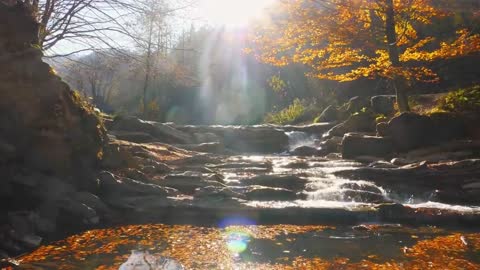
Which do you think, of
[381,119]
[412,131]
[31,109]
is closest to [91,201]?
[31,109]

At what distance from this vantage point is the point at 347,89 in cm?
2647

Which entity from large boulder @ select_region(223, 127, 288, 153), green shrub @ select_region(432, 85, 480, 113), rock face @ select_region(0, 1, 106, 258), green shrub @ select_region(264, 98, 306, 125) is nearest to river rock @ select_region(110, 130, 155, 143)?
large boulder @ select_region(223, 127, 288, 153)

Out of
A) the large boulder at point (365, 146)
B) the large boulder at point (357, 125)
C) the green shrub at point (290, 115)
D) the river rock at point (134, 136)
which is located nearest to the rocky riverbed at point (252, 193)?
the large boulder at point (365, 146)

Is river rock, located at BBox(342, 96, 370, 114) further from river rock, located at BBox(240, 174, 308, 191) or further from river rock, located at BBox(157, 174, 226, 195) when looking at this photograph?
river rock, located at BBox(157, 174, 226, 195)

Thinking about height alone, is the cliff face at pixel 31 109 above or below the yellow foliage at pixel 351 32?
below

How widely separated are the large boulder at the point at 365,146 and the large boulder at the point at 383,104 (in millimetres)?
4413

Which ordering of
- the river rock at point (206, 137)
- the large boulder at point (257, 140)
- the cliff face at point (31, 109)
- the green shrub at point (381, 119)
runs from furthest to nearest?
the large boulder at point (257, 140), the river rock at point (206, 137), the green shrub at point (381, 119), the cliff face at point (31, 109)

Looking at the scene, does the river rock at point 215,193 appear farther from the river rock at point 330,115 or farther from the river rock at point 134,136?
the river rock at point 330,115

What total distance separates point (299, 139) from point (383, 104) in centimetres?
392

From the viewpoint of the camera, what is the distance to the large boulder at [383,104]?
17172 millimetres

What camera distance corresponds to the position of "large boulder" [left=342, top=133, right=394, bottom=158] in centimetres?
1277

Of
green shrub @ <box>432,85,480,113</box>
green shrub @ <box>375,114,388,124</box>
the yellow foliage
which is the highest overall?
the yellow foliage

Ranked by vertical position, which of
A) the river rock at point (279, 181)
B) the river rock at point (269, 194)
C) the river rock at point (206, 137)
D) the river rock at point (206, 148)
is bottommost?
the river rock at point (269, 194)

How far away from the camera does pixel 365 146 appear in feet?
43.1
